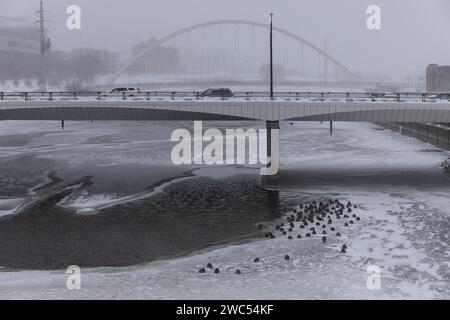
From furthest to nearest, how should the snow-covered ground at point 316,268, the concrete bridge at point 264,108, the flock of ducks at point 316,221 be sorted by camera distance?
the concrete bridge at point 264,108 → the flock of ducks at point 316,221 → the snow-covered ground at point 316,268

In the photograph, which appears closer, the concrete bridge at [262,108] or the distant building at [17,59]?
the concrete bridge at [262,108]

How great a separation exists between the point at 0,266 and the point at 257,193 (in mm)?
20623

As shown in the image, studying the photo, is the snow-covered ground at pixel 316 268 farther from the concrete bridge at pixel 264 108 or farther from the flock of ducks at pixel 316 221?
the concrete bridge at pixel 264 108

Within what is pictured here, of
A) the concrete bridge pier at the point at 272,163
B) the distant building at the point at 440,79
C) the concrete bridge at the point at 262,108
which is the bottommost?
the concrete bridge pier at the point at 272,163

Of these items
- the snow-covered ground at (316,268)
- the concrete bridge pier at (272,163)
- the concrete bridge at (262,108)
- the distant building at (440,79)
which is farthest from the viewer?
the distant building at (440,79)

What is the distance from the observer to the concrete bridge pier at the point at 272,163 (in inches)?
1721

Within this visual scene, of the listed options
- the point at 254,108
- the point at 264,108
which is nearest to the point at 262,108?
the point at 264,108

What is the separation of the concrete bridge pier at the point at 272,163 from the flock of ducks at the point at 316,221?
7450mm

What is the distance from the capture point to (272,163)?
148ft

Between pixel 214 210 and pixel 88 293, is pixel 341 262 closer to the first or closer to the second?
pixel 88 293

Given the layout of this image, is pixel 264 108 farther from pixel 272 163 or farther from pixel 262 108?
pixel 272 163

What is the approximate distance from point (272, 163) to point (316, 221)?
46.7 feet

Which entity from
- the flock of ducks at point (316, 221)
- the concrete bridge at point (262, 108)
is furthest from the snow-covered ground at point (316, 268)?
the concrete bridge at point (262, 108)

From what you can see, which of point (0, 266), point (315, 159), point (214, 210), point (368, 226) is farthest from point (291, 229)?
point (315, 159)
